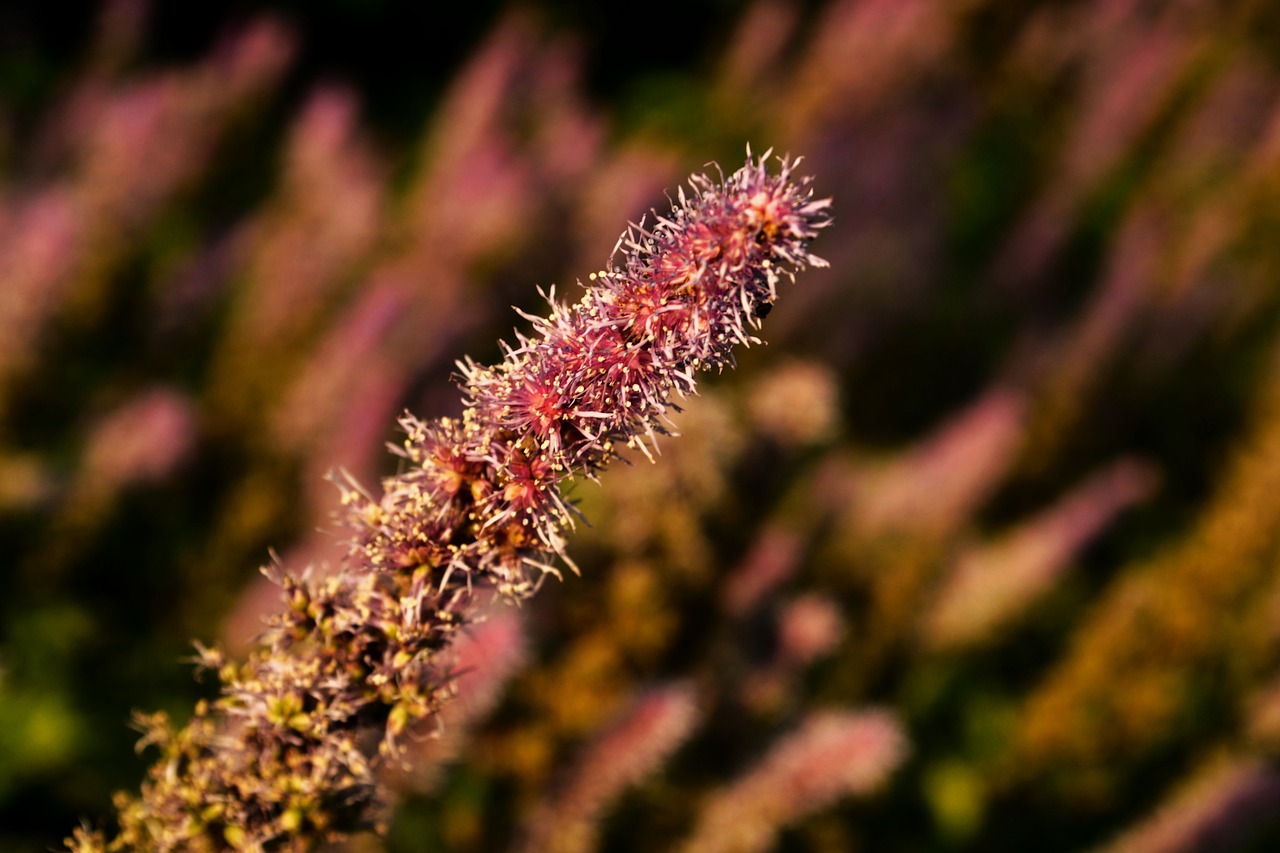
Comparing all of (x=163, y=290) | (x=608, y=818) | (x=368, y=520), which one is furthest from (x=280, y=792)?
(x=163, y=290)

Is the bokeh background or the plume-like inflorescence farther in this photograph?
the bokeh background

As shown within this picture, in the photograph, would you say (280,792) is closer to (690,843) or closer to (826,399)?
(690,843)

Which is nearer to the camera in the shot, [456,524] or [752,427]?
[456,524]

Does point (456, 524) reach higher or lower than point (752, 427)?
lower

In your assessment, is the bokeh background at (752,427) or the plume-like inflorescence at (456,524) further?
the bokeh background at (752,427)

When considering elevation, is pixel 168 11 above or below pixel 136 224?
above
